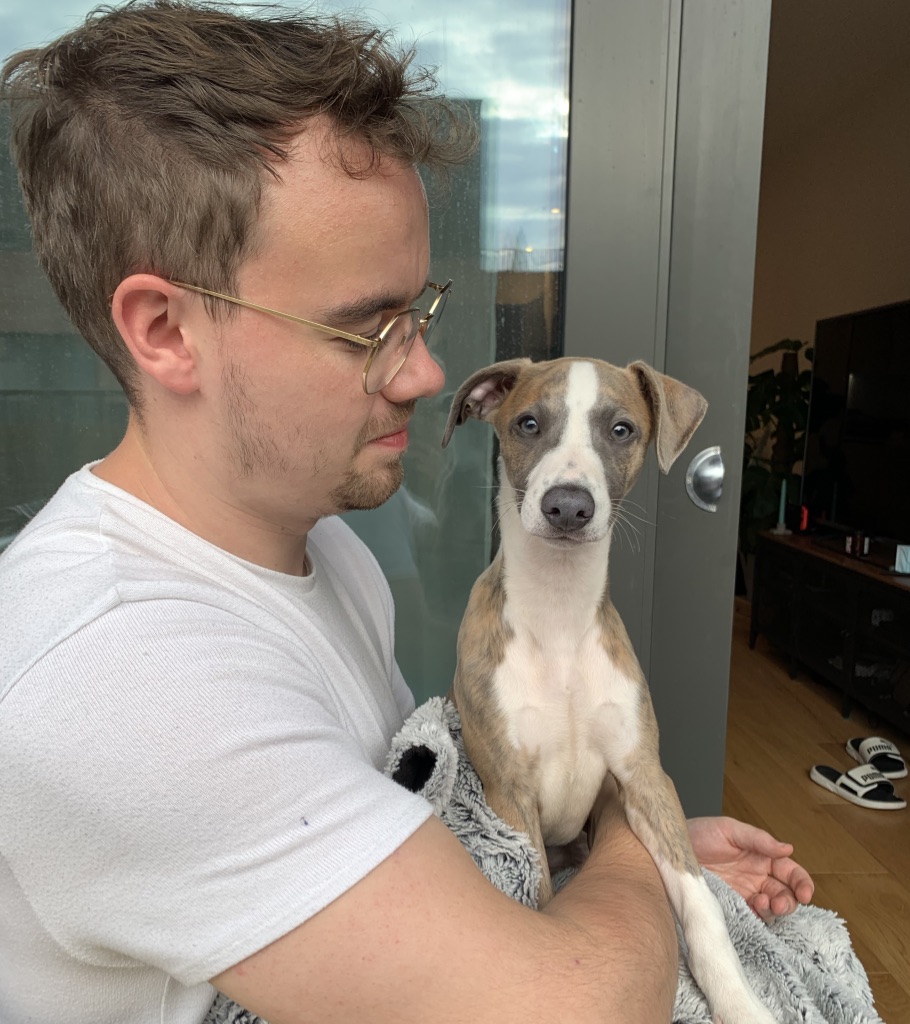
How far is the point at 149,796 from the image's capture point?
22.5 inches

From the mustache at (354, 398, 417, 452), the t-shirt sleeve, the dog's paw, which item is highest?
the mustache at (354, 398, 417, 452)

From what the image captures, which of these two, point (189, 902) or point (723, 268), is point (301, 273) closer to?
point (189, 902)

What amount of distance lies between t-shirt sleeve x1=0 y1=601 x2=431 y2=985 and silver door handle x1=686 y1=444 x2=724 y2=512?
137 cm

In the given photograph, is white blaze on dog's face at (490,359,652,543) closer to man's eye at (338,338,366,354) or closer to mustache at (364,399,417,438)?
mustache at (364,399,417,438)

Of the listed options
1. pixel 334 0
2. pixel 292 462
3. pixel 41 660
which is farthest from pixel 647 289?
pixel 41 660

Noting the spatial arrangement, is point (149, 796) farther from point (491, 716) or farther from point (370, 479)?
point (491, 716)

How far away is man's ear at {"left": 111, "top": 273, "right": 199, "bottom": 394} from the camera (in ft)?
2.44

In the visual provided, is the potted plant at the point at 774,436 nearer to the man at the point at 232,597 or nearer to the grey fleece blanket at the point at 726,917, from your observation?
the grey fleece blanket at the point at 726,917

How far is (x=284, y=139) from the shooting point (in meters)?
0.72

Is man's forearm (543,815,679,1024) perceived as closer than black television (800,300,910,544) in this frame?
Yes

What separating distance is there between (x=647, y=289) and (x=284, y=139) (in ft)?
4.03

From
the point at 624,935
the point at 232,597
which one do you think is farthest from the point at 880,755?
the point at 232,597

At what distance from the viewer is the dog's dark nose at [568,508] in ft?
3.69

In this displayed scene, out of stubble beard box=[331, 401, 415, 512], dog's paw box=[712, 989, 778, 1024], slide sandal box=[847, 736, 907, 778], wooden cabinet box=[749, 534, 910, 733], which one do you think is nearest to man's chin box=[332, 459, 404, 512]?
stubble beard box=[331, 401, 415, 512]
